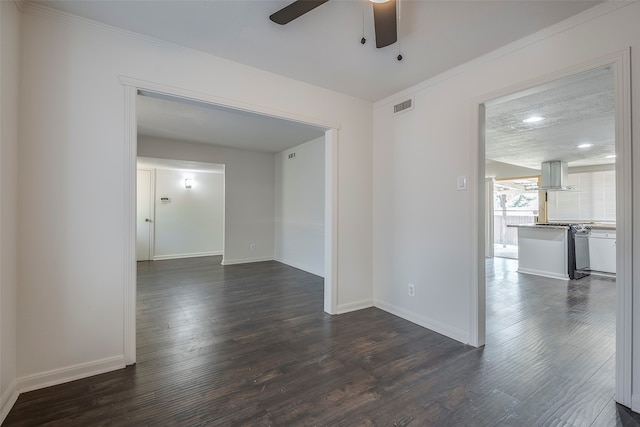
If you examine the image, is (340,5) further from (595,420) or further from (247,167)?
(247,167)

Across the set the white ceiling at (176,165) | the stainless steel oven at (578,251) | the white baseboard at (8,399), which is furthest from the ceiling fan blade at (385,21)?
the stainless steel oven at (578,251)

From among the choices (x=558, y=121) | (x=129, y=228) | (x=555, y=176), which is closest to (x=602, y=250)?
(x=555, y=176)

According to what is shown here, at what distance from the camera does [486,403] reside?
1771 millimetres

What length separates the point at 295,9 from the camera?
5.16 feet

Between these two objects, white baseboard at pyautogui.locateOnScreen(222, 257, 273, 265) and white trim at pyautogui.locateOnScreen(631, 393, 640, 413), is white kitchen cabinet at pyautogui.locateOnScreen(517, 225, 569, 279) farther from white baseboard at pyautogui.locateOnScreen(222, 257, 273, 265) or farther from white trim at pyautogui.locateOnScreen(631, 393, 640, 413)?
white baseboard at pyautogui.locateOnScreen(222, 257, 273, 265)

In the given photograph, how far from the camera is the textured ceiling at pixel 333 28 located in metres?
1.84

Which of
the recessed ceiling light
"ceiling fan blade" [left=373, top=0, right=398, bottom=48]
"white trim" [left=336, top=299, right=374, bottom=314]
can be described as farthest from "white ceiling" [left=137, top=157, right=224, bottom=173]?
the recessed ceiling light

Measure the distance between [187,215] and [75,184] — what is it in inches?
227

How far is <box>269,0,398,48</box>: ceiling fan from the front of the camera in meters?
1.52

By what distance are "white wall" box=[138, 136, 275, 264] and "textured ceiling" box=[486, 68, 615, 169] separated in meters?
4.76

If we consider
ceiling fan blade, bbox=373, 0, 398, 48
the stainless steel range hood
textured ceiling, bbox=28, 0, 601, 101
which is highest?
textured ceiling, bbox=28, 0, 601, 101

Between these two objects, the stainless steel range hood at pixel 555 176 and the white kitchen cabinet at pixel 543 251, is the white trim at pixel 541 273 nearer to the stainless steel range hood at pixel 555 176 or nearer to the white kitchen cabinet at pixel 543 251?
the white kitchen cabinet at pixel 543 251

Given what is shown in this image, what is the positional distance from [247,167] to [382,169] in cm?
404

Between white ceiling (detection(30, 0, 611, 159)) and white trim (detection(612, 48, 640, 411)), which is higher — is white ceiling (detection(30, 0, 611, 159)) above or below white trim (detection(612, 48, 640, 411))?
above
